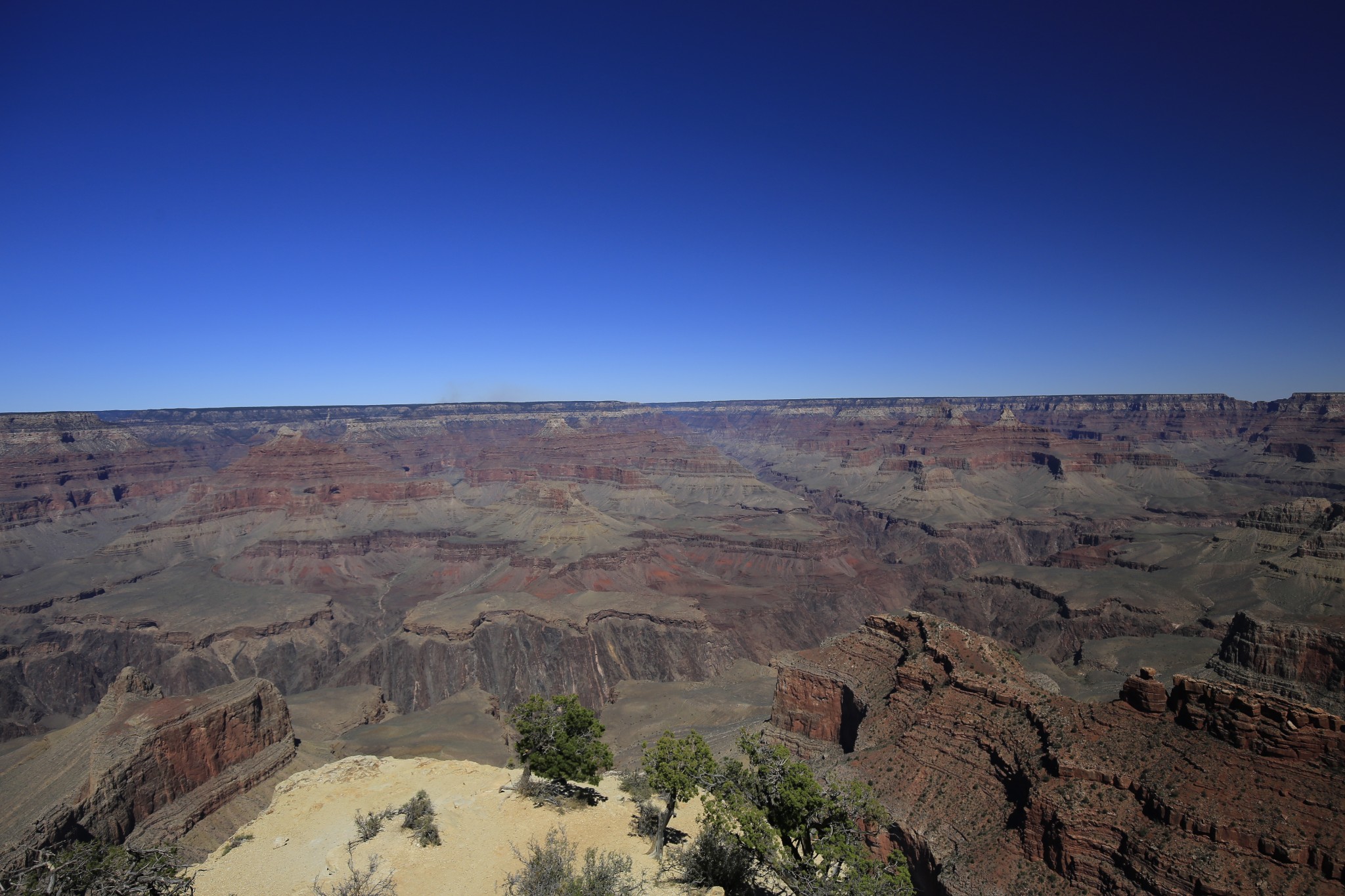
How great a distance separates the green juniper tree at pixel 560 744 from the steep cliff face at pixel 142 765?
915 inches

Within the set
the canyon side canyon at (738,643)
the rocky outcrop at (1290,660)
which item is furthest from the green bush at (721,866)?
the rocky outcrop at (1290,660)

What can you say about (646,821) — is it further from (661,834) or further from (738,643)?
(738,643)

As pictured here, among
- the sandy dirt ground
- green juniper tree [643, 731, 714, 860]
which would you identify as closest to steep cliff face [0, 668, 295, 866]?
the sandy dirt ground

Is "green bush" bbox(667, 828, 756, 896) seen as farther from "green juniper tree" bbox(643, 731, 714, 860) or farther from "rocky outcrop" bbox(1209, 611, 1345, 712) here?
"rocky outcrop" bbox(1209, 611, 1345, 712)

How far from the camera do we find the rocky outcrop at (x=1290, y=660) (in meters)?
53.8

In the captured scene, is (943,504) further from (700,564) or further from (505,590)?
(505,590)

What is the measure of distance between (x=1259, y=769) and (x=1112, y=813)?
5128mm

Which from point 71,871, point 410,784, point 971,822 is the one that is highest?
point 71,871

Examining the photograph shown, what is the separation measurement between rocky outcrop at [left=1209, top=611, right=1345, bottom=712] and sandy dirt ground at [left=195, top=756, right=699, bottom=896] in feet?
176

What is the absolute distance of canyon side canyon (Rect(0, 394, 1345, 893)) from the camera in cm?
2461

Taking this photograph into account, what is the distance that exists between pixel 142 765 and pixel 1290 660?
8667 centimetres

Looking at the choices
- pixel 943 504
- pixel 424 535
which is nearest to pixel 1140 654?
pixel 943 504

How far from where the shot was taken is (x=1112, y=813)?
23703mm

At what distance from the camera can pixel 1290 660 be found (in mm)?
56781
